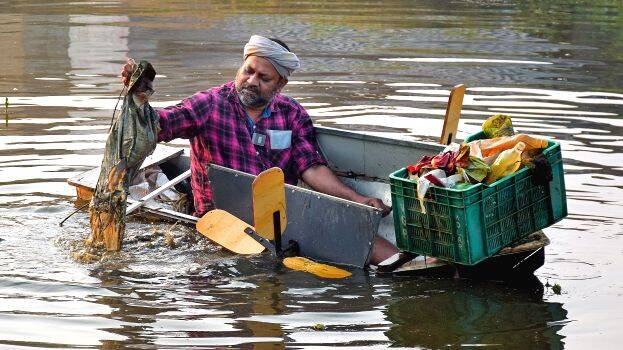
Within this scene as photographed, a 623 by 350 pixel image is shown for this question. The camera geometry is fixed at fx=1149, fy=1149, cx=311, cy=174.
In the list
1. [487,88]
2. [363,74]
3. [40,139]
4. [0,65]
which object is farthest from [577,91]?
[0,65]

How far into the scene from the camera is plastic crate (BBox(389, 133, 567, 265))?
662cm

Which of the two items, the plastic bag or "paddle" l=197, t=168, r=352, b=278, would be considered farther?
the plastic bag

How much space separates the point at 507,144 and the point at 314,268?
149cm

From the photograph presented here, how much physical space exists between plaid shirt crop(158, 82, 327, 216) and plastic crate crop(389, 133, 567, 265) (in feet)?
5.31

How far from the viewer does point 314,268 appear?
24.5 feet

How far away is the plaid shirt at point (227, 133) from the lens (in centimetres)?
802

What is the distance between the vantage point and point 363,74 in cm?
1603

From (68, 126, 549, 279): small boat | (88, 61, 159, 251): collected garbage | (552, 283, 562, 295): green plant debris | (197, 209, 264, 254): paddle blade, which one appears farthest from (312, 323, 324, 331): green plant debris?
(88, 61, 159, 251): collected garbage

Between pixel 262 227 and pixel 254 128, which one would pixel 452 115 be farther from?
pixel 262 227

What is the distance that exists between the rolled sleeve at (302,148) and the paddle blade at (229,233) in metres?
0.88

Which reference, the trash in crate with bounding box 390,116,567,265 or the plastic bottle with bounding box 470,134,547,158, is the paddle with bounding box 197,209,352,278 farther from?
the plastic bottle with bounding box 470,134,547,158

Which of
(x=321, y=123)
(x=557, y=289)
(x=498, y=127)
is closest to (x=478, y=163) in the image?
(x=498, y=127)

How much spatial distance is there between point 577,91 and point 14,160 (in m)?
7.36

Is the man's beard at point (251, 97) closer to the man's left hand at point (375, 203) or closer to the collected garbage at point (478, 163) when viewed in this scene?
the man's left hand at point (375, 203)
